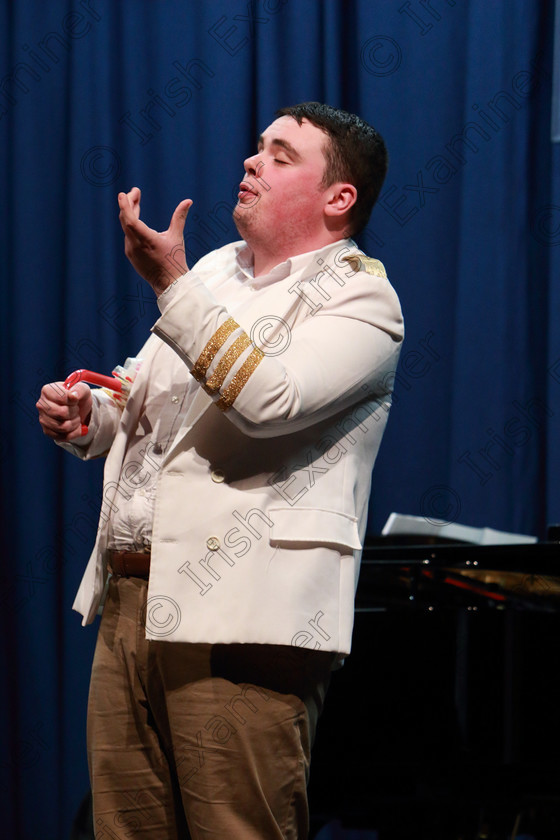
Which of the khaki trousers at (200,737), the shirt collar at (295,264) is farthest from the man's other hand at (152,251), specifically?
the khaki trousers at (200,737)

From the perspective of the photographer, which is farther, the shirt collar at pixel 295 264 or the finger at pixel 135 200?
the shirt collar at pixel 295 264

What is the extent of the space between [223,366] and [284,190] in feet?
1.49

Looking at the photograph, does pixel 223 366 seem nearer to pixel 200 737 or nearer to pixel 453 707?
pixel 200 737

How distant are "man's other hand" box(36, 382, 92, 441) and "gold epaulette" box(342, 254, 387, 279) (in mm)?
530

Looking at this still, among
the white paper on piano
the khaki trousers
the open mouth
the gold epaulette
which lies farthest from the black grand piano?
the open mouth

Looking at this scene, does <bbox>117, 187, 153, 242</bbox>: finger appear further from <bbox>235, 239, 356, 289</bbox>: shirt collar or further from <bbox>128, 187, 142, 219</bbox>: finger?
<bbox>235, 239, 356, 289</bbox>: shirt collar

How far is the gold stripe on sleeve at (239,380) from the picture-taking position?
126cm

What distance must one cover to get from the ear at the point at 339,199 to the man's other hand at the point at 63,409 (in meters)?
0.55

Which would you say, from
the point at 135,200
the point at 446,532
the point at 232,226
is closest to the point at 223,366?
the point at 135,200

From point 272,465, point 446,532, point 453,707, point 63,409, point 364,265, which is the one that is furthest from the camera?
point 446,532

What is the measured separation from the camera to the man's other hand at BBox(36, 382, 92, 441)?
158cm

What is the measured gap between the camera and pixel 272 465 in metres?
1.37

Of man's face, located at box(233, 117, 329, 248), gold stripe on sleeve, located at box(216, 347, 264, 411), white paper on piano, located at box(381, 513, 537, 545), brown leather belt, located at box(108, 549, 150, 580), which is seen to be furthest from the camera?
white paper on piano, located at box(381, 513, 537, 545)

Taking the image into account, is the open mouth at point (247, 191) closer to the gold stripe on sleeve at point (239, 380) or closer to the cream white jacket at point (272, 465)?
the cream white jacket at point (272, 465)
